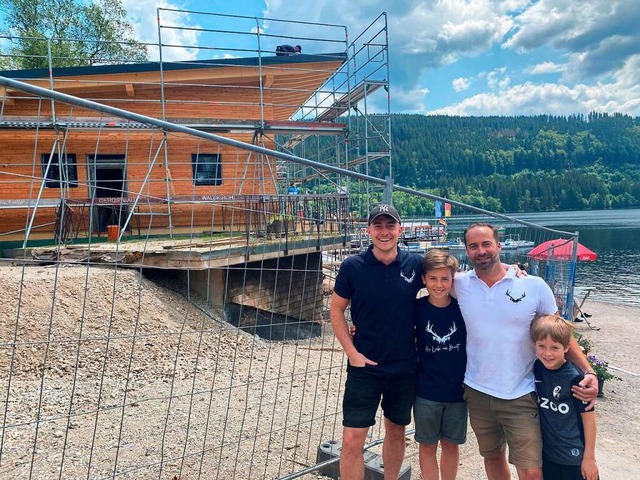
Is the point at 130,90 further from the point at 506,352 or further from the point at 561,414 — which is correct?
the point at 561,414

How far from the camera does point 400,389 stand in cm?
282

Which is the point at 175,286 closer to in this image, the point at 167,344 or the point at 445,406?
the point at 167,344

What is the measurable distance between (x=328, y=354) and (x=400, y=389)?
566cm

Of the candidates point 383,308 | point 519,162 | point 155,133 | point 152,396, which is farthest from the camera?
point 519,162

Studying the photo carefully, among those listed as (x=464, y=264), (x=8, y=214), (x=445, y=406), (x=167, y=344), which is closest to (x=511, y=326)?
(x=445, y=406)

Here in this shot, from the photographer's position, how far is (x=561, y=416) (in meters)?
2.50

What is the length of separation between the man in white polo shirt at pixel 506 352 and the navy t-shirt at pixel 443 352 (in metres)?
0.06

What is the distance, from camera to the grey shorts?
280 cm

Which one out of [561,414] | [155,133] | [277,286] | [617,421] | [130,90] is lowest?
[617,421]

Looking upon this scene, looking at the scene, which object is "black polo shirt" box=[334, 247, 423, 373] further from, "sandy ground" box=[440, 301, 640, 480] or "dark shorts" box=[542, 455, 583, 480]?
"sandy ground" box=[440, 301, 640, 480]

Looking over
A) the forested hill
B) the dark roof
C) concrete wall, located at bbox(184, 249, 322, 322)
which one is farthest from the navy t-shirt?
the forested hill

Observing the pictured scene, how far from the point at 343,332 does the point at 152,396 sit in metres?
3.78

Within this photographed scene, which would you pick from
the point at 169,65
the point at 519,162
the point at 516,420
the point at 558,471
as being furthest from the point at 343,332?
the point at 519,162

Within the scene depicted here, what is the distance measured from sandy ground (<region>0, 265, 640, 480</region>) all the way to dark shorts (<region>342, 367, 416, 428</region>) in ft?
2.47
